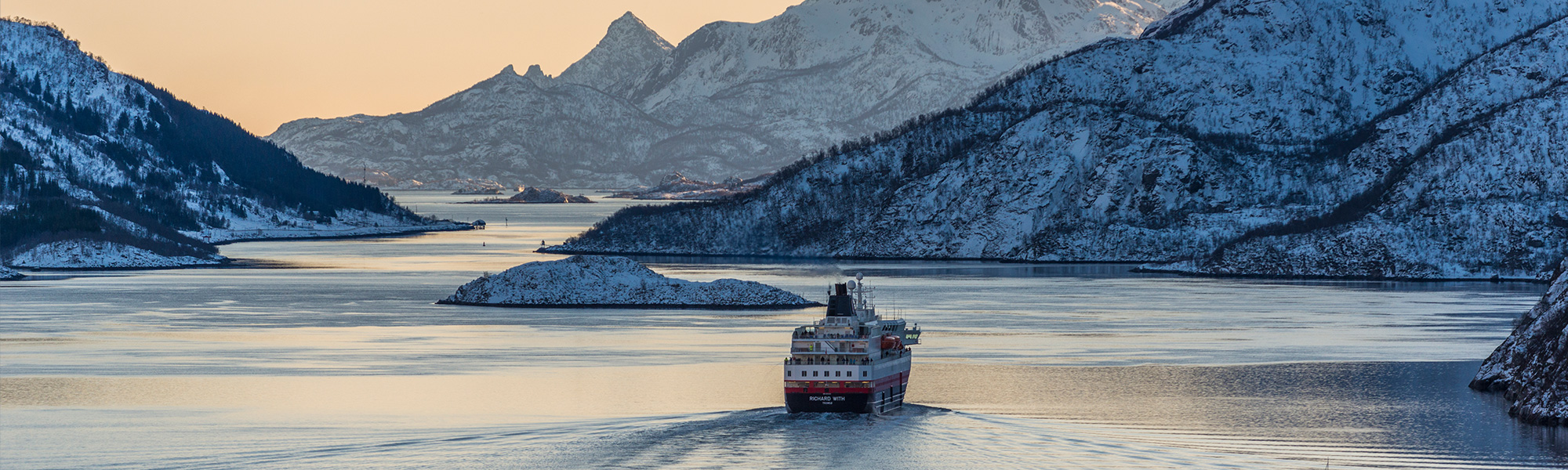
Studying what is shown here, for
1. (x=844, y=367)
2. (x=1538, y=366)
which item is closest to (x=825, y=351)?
(x=844, y=367)

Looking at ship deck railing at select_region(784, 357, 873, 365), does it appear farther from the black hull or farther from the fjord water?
the fjord water

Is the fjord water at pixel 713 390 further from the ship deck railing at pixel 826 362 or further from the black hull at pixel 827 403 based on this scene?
the ship deck railing at pixel 826 362

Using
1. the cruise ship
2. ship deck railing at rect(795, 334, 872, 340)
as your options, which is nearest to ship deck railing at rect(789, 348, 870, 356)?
the cruise ship

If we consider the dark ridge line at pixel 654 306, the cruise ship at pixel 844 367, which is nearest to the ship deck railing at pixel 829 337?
the cruise ship at pixel 844 367

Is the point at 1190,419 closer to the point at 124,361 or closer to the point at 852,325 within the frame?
the point at 852,325

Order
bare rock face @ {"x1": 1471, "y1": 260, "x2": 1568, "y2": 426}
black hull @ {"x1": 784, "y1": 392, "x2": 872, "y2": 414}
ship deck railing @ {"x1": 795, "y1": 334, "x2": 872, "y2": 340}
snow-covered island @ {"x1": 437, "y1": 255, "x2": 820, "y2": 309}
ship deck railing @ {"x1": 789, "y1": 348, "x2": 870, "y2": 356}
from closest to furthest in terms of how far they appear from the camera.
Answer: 1. bare rock face @ {"x1": 1471, "y1": 260, "x2": 1568, "y2": 426}
2. black hull @ {"x1": 784, "y1": 392, "x2": 872, "y2": 414}
3. ship deck railing @ {"x1": 789, "y1": 348, "x2": 870, "y2": 356}
4. ship deck railing @ {"x1": 795, "y1": 334, "x2": 872, "y2": 340}
5. snow-covered island @ {"x1": 437, "y1": 255, "x2": 820, "y2": 309}

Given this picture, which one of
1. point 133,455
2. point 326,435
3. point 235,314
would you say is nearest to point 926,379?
point 326,435
